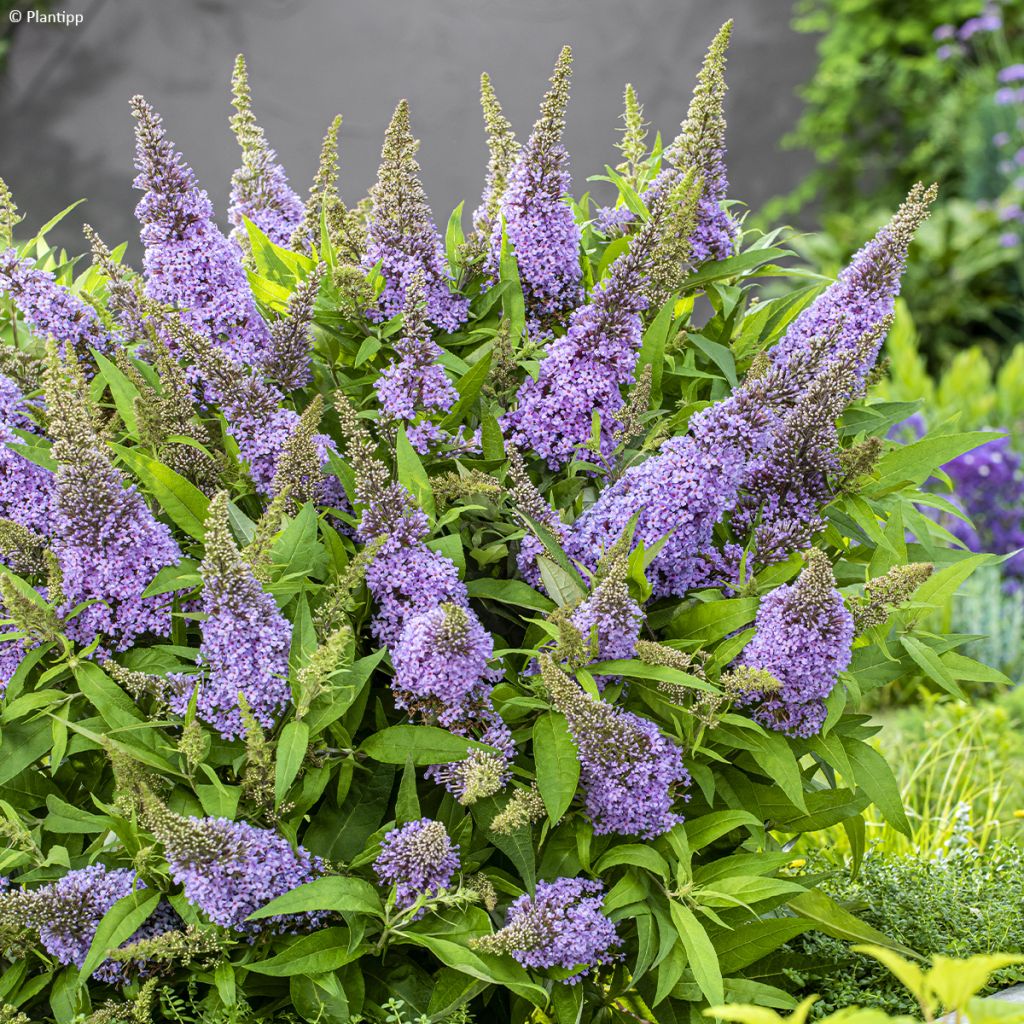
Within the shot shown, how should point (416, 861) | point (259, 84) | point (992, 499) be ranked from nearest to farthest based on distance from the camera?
point (416, 861) < point (992, 499) < point (259, 84)

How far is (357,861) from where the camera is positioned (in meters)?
1.74

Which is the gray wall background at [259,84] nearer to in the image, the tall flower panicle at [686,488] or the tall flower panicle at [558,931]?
the tall flower panicle at [686,488]

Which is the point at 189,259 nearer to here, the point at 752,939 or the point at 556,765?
the point at 556,765

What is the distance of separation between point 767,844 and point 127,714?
45.9 inches

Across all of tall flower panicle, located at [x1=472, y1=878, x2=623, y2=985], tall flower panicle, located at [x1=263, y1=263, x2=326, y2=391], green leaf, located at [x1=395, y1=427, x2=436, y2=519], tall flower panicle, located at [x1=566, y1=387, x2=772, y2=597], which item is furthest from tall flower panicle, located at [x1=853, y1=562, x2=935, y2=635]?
tall flower panicle, located at [x1=263, y1=263, x2=326, y2=391]

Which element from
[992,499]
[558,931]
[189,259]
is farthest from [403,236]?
[992,499]

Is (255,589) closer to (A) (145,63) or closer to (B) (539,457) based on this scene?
(B) (539,457)

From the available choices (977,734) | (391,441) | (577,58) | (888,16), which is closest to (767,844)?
(391,441)

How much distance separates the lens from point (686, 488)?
5.76 feet

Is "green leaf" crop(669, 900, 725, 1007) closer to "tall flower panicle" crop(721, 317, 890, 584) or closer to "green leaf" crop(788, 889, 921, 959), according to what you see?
"green leaf" crop(788, 889, 921, 959)

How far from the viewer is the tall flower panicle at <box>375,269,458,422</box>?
188 centimetres

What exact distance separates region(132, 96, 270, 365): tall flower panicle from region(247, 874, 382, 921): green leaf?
0.83m

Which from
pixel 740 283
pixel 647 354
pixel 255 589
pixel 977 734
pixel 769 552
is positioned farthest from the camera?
pixel 977 734

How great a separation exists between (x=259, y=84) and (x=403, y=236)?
7.80 meters
